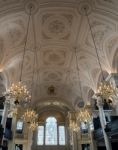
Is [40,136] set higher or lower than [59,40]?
lower

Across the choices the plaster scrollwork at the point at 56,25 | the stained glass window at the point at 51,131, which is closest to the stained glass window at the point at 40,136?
the stained glass window at the point at 51,131

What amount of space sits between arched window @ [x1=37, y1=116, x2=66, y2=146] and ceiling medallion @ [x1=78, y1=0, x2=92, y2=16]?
19.2 m

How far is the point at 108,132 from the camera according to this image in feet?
41.5

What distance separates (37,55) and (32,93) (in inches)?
275

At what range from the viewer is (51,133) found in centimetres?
2398

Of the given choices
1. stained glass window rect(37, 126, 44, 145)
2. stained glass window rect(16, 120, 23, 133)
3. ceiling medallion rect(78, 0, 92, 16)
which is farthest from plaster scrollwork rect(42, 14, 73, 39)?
stained glass window rect(37, 126, 44, 145)

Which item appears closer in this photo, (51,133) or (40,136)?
(40,136)

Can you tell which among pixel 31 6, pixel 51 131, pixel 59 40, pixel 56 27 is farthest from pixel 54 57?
pixel 51 131

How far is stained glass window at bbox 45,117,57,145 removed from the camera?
23359 mm

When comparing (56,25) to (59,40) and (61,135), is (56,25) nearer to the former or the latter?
(59,40)

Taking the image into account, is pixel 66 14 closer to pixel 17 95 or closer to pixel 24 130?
pixel 17 95

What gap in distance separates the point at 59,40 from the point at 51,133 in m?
16.8

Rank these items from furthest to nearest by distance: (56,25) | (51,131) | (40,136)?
(51,131) < (40,136) < (56,25)

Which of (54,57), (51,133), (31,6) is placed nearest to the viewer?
(31,6)
